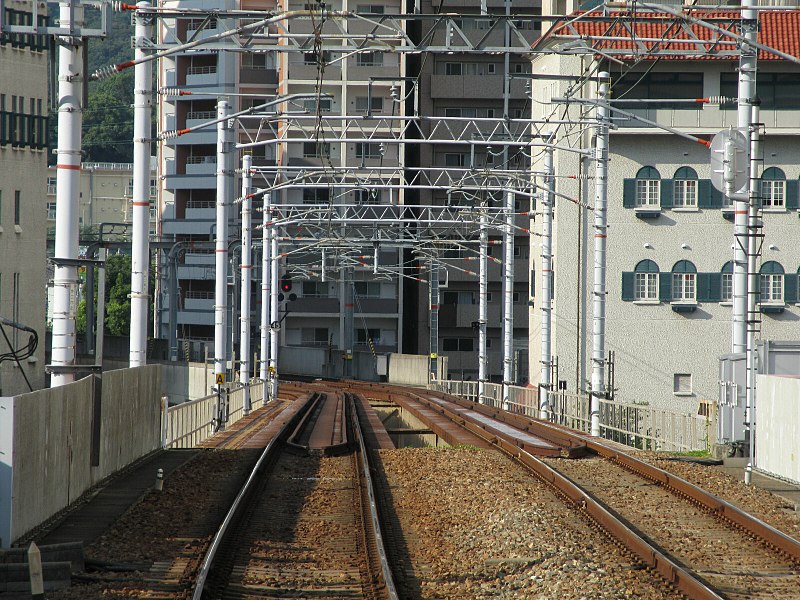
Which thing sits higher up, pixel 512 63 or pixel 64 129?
pixel 512 63

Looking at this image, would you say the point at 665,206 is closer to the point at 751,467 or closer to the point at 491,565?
the point at 751,467

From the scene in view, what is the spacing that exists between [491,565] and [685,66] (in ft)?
133

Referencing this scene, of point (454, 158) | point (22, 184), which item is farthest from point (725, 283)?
point (454, 158)

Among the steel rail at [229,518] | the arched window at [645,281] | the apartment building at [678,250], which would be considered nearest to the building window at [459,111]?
the apartment building at [678,250]

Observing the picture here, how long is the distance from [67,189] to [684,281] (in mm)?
38723

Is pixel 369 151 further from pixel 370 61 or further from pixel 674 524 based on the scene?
pixel 674 524

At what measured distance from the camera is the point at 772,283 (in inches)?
1980

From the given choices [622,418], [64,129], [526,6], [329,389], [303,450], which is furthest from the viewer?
[526,6]

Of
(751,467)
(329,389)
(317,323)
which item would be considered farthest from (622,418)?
(317,323)

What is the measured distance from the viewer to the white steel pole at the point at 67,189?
51.3 feet

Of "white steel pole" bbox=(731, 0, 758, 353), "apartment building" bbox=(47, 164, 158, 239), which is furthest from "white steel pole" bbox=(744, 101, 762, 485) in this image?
"apartment building" bbox=(47, 164, 158, 239)

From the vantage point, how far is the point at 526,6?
85438 mm

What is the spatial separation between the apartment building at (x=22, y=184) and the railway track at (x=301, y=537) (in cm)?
3219

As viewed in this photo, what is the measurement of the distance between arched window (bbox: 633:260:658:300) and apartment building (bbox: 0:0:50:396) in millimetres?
26317
